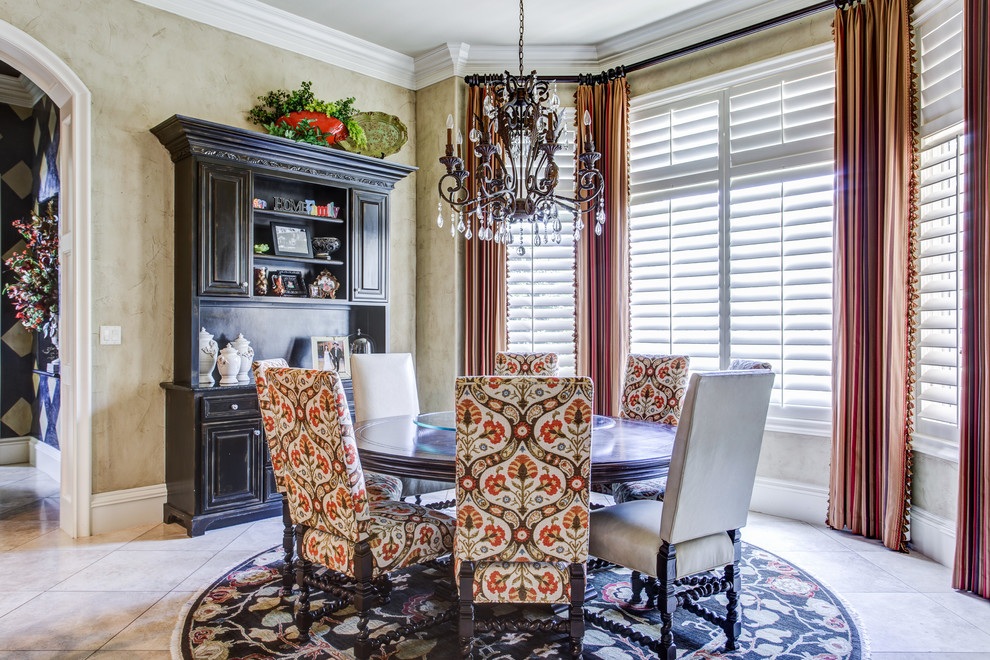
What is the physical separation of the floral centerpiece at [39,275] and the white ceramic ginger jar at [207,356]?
2.01 m

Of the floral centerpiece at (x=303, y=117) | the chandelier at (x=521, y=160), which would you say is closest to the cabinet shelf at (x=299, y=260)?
the floral centerpiece at (x=303, y=117)

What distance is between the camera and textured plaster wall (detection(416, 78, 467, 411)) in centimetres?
509

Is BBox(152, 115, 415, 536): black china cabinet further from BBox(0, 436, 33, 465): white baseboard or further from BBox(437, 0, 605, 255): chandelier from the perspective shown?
BBox(0, 436, 33, 465): white baseboard

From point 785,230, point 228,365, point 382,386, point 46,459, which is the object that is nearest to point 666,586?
point 382,386

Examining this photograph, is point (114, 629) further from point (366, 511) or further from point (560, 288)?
point (560, 288)

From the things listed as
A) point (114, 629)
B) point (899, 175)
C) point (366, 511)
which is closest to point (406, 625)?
point (366, 511)

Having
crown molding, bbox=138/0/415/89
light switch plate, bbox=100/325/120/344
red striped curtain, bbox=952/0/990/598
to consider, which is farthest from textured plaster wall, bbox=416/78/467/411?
red striped curtain, bbox=952/0/990/598

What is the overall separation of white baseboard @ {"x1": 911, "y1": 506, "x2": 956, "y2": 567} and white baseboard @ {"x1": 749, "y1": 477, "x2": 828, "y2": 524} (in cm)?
53

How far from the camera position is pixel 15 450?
5.71 metres

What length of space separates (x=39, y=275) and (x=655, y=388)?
4.74 meters

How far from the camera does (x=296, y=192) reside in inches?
181

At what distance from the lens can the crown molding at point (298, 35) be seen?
4109mm

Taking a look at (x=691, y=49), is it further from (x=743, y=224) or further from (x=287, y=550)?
(x=287, y=550)

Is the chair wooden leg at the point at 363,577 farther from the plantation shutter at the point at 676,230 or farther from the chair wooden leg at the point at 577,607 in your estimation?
the plantation shutter at the point at 676,230
